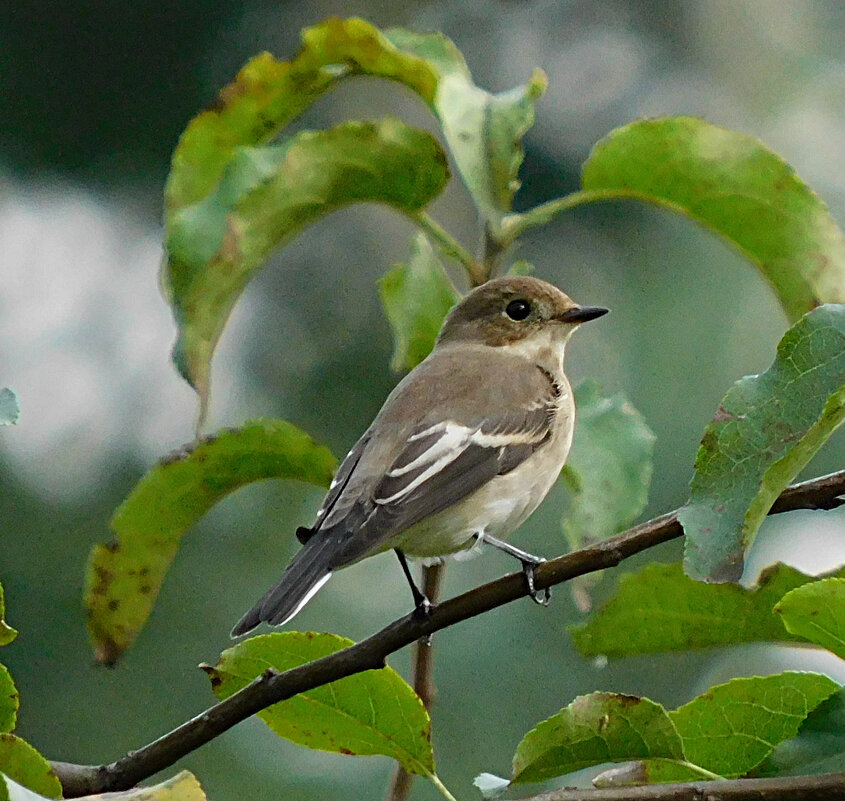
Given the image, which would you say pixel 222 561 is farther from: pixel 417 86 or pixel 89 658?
pixel 417 86

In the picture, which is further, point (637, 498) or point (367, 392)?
point (367, 392)

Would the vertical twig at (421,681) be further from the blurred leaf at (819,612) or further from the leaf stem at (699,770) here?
the blurred leaf at (819,612)

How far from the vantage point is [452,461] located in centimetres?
261

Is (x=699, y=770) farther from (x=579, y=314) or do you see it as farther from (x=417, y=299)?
(x=579, y=314)

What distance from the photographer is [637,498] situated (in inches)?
85.2

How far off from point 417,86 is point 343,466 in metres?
0.79

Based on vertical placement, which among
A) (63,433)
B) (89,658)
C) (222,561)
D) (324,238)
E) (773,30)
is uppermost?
(773,30)

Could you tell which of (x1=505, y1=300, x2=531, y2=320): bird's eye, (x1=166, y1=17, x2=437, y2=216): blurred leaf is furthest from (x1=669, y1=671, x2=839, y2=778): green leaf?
(x1=505, y1=300, x2=531, y2=320): bird's eye

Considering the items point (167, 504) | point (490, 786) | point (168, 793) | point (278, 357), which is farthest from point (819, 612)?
point (278, 357)

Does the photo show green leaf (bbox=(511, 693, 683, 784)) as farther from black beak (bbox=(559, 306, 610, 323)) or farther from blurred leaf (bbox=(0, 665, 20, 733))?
black beak (bbox=(559, 306, 610, 323))

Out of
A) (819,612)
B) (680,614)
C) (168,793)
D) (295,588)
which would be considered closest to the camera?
(168,793)

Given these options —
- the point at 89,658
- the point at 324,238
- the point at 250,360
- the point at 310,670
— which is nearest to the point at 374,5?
the point at 324,238

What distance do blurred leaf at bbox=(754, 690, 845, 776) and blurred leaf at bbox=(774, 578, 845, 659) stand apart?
11 centimetres

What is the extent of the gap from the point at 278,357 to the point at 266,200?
3422 mm
